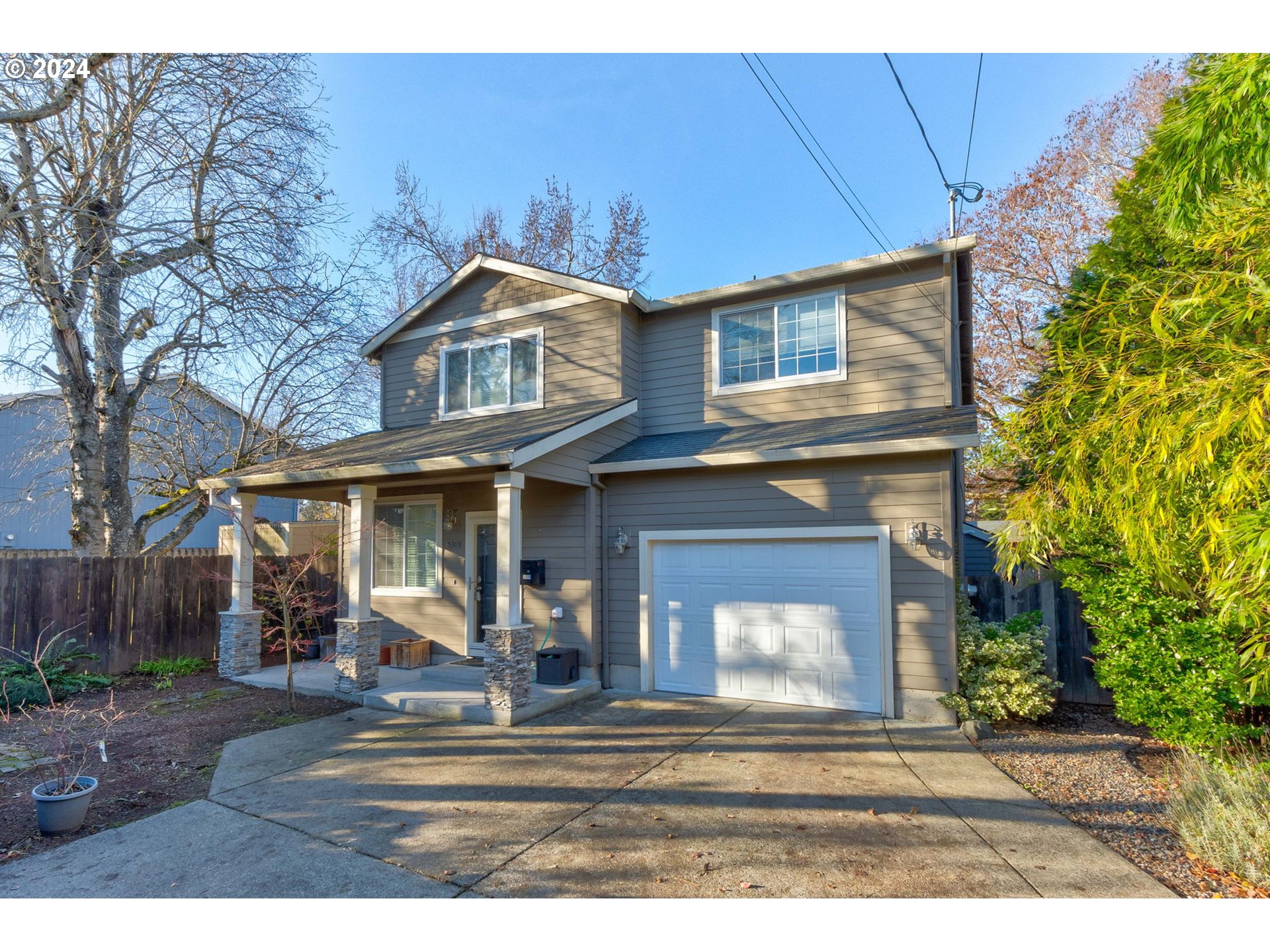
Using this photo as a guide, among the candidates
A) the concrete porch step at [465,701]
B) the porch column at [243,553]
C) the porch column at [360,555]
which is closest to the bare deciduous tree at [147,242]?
the porch column at [243,553]

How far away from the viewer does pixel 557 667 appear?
324 inches

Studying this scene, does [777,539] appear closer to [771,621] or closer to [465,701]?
[771,621]

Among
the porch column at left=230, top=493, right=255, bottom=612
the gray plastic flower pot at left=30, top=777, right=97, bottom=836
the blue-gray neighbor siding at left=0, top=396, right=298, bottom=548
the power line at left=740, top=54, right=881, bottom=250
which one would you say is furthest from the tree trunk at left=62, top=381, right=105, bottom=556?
the power line at left=740, top=54, right=881, bottom=250

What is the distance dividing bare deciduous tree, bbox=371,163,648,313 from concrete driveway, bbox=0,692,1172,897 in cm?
1590

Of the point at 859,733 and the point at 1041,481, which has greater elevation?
the point at 1041,481

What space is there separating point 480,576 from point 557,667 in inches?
86.2

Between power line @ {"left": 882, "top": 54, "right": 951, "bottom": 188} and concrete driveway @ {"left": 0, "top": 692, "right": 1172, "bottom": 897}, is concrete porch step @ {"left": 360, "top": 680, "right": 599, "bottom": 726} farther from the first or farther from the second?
power line @ {"left": 882, "top": 54, "right": 951, "bottom": 188}

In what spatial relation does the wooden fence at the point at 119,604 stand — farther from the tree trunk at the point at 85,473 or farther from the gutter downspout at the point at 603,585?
the gutter downspout at the point at 603,585

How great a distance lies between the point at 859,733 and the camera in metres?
6.60

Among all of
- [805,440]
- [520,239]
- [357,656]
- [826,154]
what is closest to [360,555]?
[357,656]
